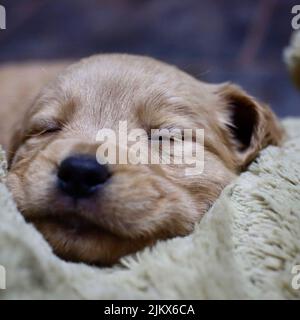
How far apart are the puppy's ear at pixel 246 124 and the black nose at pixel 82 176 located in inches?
24.8

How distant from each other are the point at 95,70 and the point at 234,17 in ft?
8.89

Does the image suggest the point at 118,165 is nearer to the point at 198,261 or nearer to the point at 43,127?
the point at 198,261

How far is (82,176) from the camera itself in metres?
1.12

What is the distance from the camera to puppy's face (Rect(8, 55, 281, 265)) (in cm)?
114

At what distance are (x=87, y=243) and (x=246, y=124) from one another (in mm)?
882

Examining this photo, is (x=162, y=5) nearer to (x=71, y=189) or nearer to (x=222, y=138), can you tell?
(x=222, y=138)

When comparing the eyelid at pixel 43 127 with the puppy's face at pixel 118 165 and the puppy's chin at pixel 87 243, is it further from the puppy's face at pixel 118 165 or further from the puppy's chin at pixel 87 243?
the puppy's chin at pixel 87 243

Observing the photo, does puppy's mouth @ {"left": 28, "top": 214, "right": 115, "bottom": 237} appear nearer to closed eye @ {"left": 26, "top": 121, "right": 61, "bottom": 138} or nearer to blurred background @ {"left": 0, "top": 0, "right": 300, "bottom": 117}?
closed eye @ {"left": 26, "top": 121, "right": 61, "bottom": 138}

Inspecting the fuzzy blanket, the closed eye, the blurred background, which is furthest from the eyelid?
the blurred background

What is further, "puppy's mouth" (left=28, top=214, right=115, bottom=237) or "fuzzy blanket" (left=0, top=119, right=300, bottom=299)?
"puppy's mouth" (left=28, top=214, right=115, bottom=237)

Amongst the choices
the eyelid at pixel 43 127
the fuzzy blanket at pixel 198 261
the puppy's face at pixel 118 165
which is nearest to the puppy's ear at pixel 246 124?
the puppy's face at pixel 118 165

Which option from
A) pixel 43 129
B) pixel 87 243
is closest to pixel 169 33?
pixel 43 129

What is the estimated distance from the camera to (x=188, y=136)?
1.53 metres

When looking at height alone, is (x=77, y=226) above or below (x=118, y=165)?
below
